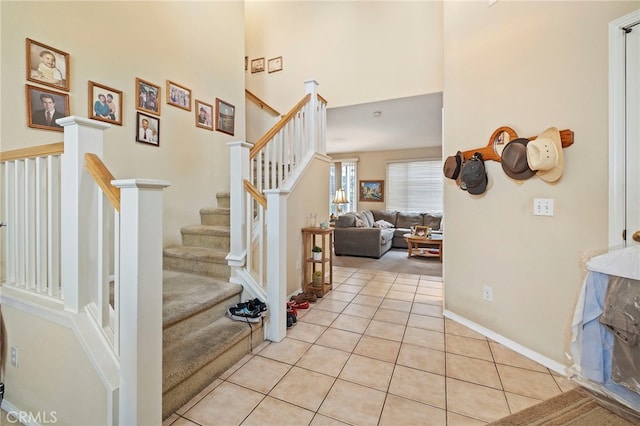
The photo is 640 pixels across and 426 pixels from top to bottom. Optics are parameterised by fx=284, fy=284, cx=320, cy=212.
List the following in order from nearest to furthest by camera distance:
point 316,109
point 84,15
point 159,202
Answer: point 159,202 → point 84,15 → point 316,109

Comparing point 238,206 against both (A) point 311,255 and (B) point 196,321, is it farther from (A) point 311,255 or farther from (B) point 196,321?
(A) point 311,255

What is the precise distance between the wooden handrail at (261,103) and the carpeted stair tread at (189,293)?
9.24ft

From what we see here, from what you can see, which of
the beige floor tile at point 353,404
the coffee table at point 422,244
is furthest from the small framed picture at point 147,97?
the coffee table at point 422,244

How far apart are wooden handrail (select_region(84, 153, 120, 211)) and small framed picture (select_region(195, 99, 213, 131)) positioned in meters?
2.25

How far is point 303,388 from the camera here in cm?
171

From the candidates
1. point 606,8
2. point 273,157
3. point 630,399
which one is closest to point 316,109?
point 273,157

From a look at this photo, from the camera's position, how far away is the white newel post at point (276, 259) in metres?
2.21

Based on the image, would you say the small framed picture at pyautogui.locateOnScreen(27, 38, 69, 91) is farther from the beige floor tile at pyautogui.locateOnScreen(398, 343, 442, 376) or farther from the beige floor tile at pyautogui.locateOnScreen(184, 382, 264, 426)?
the beige floor tile at pyautogui.locateOnScreen(398, 343, 442, 376)

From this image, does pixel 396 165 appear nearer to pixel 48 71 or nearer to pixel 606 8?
pixel 606 8

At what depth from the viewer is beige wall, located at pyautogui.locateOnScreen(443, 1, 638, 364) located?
1.75 metres

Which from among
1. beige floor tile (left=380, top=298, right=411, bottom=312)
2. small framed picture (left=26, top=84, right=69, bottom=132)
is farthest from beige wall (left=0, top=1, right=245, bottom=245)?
beige floor tile (left=380, top=298, right=411, bottom=312)

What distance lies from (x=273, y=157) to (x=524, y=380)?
8.81ft

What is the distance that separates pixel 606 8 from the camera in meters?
1.68

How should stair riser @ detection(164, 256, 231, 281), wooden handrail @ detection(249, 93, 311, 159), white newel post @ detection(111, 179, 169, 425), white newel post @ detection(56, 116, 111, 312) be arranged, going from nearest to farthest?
white newel post @ detection(111, 179, 169, 425) → white newel post @ detection(56, 116, 111, 312) → stair riser @ detection(164, 256, 231, 281) → wooden handrail @ detection(249, 93, 311, 159)
